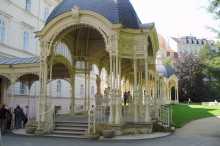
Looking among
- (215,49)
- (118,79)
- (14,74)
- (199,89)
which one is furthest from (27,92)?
(199,89)

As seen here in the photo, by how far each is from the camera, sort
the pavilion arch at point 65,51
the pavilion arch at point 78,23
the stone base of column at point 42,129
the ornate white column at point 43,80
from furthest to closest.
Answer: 1. the pavilion arch at point 65,51
2. the ornate white column at point 43,80
3. the pavilion arch at point 78,23
4. the stone base of column at point 42,129

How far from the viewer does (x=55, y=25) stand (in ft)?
65.2

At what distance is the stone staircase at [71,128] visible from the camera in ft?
59.4

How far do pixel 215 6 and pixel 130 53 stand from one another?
522 cm

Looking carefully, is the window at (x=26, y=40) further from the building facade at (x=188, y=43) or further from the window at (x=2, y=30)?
the building facade at (x=188, y=43)

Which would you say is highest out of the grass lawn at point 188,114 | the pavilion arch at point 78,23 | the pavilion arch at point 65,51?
the pavilion arch at point 78,23

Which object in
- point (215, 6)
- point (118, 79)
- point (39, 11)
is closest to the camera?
point (215, 6)

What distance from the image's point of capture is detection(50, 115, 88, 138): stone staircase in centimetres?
1810

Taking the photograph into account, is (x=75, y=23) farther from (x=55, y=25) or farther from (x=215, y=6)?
(x=215, y=6)

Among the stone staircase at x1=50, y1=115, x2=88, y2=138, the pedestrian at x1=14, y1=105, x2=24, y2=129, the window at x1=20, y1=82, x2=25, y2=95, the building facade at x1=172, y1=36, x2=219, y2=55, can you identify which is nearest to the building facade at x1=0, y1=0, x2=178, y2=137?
the stone staircase at x1=50, y1=115, x2=88, y2=138

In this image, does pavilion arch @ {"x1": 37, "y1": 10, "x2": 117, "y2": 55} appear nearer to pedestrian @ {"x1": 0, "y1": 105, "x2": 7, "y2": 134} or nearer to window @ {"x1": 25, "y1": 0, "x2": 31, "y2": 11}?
pedestrian @ {"x1": 0, "y1": 105, "x2": 7, "y2": 134}

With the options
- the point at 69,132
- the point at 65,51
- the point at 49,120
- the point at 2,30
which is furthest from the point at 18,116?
the point at 2,30

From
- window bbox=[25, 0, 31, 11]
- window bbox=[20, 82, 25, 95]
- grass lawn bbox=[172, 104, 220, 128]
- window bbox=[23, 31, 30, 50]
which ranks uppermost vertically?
window bbox=[25, 0, 31, 11]

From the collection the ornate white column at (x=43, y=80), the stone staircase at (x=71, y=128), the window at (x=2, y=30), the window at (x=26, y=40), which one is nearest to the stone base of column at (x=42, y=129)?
the stone staircase at (x=71, y=128)
